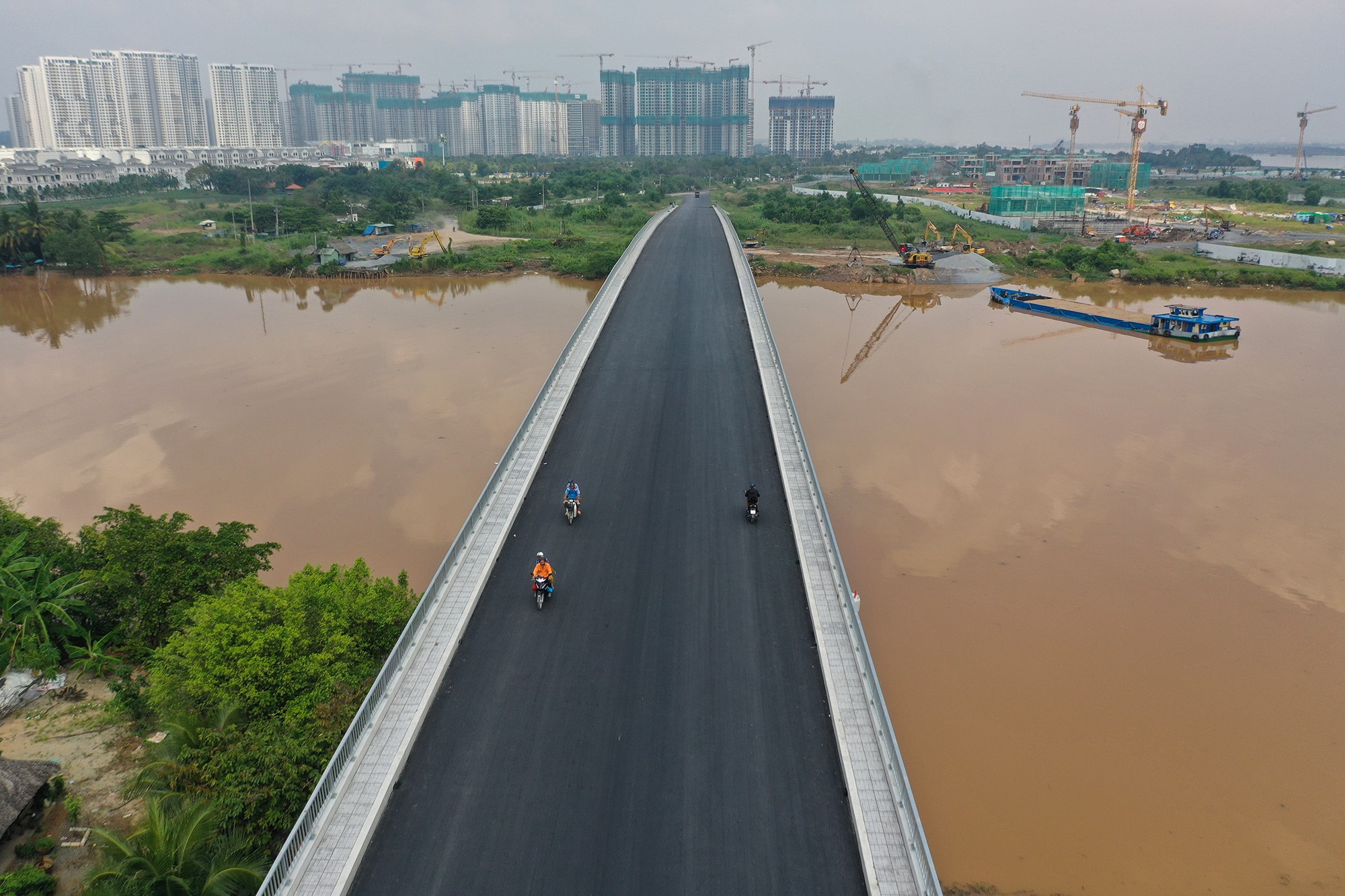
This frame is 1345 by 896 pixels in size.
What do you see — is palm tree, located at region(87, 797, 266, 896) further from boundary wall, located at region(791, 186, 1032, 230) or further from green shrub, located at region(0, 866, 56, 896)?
boundary wall, located at region(791, 186, 1032, 230)

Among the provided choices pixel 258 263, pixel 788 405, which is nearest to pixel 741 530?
pixel 788 405

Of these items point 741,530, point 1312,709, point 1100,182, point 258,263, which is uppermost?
point 1100,182

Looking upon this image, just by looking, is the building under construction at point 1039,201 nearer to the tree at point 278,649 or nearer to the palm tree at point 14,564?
the tree at point 278,649

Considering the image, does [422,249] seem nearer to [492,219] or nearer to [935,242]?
[492,219]

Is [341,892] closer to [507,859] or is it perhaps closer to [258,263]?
[507,859]

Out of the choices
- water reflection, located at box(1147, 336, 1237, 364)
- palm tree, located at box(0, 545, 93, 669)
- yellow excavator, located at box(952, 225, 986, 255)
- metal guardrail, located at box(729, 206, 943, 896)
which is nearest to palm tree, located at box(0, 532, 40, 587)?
palm tree, located at box(0, 545, 93, 669)

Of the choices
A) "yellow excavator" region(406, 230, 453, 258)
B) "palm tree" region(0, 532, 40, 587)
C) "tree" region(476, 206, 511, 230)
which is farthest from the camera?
"tree" region(476, 206, 511, 230)

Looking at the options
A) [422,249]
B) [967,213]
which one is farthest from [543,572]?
[967,213]

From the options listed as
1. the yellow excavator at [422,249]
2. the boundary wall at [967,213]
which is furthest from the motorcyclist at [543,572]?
the boundary wall at [967,213]
